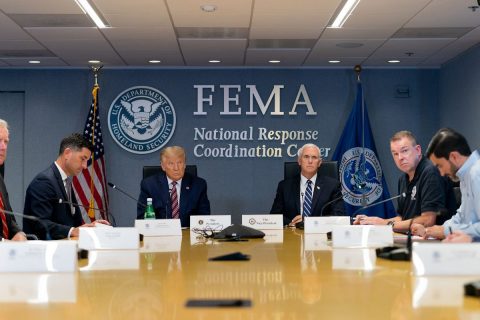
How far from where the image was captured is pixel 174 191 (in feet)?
18.4

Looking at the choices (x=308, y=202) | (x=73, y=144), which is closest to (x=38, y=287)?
(x=73, y=144)

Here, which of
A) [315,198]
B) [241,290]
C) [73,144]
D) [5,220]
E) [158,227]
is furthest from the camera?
[315,198]

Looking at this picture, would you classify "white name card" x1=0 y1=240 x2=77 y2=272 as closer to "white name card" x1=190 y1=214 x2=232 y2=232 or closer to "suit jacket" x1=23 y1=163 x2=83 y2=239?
"suit jacket" x1=23 y1=163 x2=83 y2=239

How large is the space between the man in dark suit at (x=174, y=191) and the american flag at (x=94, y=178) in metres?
2.12

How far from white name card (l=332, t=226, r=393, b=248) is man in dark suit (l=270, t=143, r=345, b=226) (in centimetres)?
222

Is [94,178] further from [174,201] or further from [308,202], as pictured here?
[308,202]

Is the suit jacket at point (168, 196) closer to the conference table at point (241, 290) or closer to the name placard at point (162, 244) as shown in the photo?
the name placard at point (162, 244)

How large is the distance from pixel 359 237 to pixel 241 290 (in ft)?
4.71

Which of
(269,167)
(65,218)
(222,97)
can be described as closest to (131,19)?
(65,218)

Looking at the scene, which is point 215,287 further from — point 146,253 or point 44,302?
point 146,253

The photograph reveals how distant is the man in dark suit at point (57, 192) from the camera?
4.36 metres

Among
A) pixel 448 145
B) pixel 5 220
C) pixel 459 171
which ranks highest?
pixel 448 145

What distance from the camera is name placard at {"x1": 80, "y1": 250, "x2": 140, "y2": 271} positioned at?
2.37 metres

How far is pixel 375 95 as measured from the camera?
825cm
